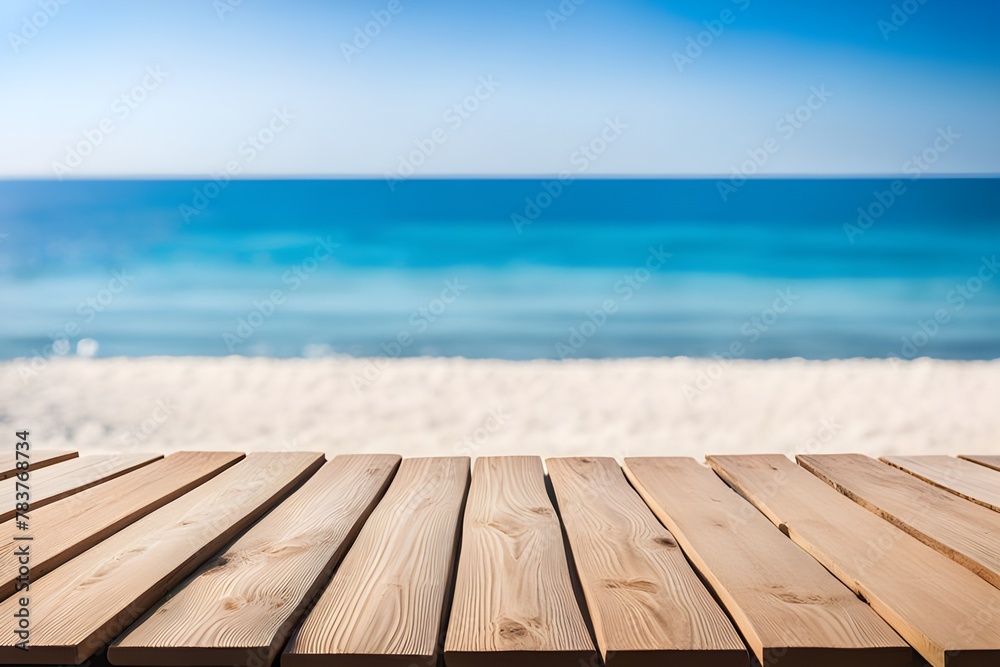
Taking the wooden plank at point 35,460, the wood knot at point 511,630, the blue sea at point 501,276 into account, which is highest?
the blue sea at point 501,276

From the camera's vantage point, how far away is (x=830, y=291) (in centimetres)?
873

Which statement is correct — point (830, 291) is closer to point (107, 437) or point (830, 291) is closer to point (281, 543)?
point (107, 437)

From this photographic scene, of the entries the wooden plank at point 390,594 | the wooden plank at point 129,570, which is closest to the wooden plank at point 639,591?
the wooden plank at point 390,594

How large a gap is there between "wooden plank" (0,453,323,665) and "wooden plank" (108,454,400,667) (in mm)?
22

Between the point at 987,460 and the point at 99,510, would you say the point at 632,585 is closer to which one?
the point at 99,510

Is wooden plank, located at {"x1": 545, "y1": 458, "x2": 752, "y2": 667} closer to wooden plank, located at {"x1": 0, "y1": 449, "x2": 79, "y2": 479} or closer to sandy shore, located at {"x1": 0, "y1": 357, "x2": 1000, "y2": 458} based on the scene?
wooden plank, located at {"x1": 0, "y1": 449, "x2": 79, "y2": 479}

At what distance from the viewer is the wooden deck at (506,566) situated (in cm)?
78

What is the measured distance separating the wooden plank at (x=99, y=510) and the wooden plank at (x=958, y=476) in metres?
1.45

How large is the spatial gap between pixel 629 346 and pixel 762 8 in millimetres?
8417

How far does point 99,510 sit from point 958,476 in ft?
5.33

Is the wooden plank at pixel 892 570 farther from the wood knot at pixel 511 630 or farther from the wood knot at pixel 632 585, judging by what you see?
the wood knot at pixel 511 630

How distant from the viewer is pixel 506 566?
99 cm

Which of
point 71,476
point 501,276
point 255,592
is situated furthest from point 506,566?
point 501,276

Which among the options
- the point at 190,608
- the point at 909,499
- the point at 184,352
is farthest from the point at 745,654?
the point at 184,352
